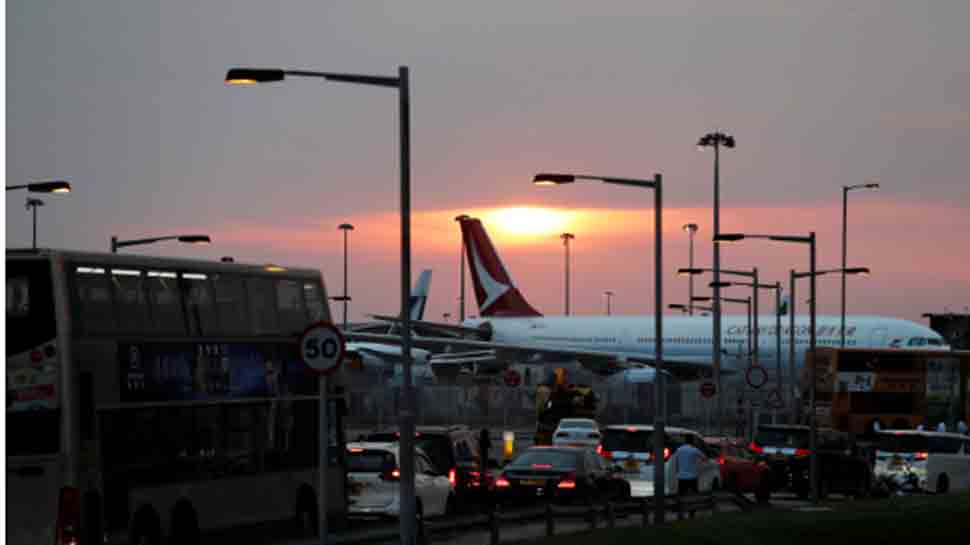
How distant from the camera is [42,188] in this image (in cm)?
3797

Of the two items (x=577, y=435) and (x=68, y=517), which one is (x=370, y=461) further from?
(x=577, y=435)

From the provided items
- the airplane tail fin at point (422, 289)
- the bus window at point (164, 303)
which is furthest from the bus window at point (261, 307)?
the airplane tail fin at point (422, 289)

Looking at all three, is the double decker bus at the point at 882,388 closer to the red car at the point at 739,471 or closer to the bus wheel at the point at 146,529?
the red car at the point at 739,471

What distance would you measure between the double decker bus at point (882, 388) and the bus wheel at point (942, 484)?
861 inches

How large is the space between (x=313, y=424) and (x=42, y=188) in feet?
42.7

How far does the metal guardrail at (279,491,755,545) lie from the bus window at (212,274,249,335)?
283 cm

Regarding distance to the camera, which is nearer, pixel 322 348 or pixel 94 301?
pixel 322 348

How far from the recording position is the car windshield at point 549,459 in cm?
3488

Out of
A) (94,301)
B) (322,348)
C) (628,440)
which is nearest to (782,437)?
(628,440)

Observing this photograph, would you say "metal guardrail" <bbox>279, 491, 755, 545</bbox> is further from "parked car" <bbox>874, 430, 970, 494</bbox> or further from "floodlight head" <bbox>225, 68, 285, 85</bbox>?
"parked car" <bbox>874, 430, 970, 494</bbox>

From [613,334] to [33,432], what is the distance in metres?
91.5

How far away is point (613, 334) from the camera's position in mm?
111438

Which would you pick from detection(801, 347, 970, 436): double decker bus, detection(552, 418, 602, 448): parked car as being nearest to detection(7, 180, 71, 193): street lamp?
detection(552, 418, 602, 448): parked car

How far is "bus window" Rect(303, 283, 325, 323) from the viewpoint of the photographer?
2722 cm
